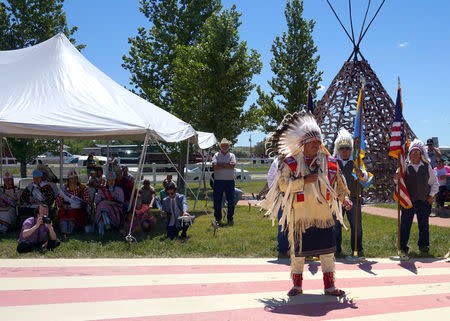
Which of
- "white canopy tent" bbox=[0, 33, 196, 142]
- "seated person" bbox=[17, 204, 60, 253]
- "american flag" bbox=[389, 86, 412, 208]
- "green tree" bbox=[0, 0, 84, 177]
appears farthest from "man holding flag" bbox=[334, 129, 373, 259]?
"green tree" bbox=[0, 0, 84, 177]

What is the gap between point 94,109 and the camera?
325 inches

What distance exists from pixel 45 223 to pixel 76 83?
3.48 metres

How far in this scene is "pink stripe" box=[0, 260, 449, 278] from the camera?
17.8ft

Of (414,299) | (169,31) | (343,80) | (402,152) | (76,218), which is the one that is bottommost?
(414,299)

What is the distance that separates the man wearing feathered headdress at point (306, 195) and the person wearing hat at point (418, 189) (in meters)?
2.85

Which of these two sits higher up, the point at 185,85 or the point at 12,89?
the point at 185,85

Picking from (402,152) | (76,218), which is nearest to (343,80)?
(402,152)

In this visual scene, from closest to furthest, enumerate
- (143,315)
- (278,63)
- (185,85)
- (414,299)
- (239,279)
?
1. (143,315)
2. (414,299)
3. (239,279)
4. (185,85)
5. (278,63)

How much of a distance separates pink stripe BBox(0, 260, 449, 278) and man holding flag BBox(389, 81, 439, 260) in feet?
2.54

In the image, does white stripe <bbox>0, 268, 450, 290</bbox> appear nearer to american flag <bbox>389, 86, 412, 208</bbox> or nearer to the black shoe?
the black shoe

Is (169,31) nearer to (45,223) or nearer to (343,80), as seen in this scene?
(343,80)

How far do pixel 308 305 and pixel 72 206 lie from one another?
5.56 m

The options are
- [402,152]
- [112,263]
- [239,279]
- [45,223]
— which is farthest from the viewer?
[402,152]

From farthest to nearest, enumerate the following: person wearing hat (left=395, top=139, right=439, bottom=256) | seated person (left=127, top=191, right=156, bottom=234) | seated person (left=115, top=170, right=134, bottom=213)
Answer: seated person (left=115, top=170, right=134, bottom=213), seated person (left=127, top=191, right=156, bottom=234), person wearing hat (left=395, top=139, right=439, bottom=256)
